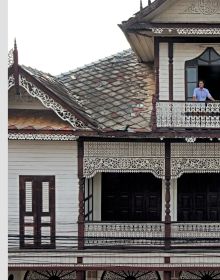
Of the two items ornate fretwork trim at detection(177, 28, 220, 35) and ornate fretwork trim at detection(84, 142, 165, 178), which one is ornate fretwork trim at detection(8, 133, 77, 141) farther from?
ornate fretwork trim at detection(177, 28, 220, 35)

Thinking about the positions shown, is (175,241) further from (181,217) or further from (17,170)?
(17,170)

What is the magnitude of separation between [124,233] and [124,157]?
1771mm

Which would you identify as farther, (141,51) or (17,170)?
(141,51)

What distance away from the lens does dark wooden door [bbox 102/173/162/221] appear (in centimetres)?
1305

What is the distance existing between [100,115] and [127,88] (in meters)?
1.79

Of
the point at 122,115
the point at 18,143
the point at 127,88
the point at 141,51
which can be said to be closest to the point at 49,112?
the point at 18,143

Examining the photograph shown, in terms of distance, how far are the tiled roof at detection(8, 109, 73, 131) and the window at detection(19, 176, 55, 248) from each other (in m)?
1.28

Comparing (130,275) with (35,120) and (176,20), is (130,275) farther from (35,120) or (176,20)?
(176,20)

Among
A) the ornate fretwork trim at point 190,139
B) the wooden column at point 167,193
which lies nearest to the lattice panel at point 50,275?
the wooden column at point 167,193

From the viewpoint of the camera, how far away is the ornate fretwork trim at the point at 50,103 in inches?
434

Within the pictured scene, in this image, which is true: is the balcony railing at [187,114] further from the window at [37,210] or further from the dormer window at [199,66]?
the window at [37,210]

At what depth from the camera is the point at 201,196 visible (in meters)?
13.0

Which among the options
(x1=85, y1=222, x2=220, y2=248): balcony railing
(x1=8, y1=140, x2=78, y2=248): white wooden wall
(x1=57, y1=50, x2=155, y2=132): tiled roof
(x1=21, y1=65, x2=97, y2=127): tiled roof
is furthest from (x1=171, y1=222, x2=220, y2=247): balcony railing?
(x1=21, y1=65, x2=97, y2=127): tiled roof

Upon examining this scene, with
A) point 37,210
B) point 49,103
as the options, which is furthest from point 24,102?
point 37,210
